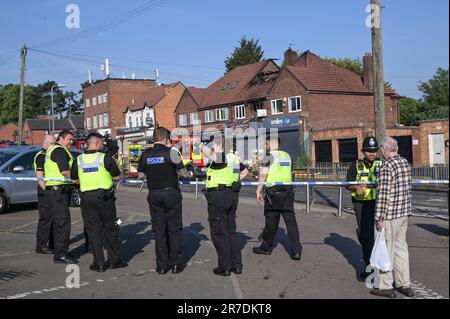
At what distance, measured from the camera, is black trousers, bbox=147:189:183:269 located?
7199 millimetres

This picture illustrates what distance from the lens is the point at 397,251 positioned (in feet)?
19.3

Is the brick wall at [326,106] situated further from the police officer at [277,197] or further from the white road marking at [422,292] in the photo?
the white road marking at [422,292]

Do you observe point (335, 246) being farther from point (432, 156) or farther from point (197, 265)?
point (432, 156)

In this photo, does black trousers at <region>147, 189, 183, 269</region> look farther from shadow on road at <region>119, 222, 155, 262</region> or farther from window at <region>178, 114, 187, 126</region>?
window at <region>178, 114, 187, 126</region>

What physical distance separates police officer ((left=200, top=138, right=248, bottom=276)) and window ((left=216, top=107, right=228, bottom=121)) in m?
46.5

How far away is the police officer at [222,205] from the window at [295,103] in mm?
39022

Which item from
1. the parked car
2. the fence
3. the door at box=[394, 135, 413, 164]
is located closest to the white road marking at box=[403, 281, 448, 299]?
the parked car

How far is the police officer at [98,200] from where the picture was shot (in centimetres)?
742

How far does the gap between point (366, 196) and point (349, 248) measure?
239 centimetres

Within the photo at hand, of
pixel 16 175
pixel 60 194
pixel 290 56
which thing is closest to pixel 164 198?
pixel 60 194

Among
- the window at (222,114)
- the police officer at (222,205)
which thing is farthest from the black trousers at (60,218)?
the window at (222,114)
